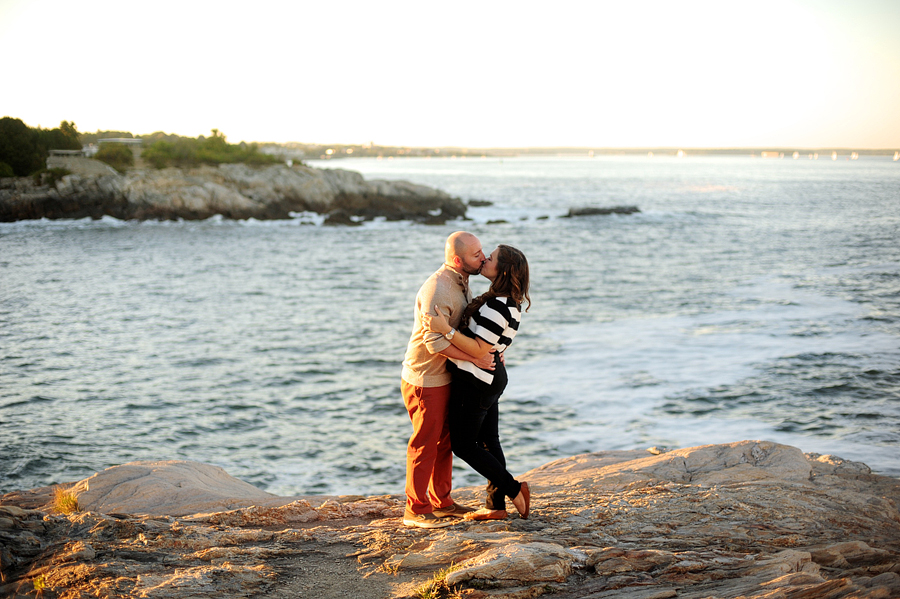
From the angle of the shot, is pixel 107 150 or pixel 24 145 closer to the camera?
pixel 24 145

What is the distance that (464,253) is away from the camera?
A: 485 cm

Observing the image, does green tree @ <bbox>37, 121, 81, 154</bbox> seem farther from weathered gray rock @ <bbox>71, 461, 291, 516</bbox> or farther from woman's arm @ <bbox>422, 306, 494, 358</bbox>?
woman's arm @ <bbox>422, 306, 494, 358</bbox>

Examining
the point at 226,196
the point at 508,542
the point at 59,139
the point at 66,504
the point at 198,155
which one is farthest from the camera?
the point at 198,155

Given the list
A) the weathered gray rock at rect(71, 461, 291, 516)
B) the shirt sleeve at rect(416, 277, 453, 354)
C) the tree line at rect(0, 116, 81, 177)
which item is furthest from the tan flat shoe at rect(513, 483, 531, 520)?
the tree line at rect(0, 116, 81, 177)

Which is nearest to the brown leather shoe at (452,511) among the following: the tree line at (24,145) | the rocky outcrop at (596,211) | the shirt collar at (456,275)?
the shirt collar at (456,275)

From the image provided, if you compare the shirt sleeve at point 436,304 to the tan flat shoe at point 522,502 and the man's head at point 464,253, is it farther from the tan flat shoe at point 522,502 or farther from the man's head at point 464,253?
the tan flat shoe at point 522,502

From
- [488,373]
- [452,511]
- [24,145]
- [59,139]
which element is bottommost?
[452,511]

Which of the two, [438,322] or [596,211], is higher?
[596,211]

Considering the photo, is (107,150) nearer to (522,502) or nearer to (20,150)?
(20,150)

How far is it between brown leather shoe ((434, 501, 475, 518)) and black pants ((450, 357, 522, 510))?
356 mm

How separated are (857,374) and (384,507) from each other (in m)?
12.7

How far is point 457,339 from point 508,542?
5.12 ft

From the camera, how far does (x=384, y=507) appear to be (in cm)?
619

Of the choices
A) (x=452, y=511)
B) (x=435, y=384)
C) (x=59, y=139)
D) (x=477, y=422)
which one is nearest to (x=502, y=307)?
(x=435, y=384)
